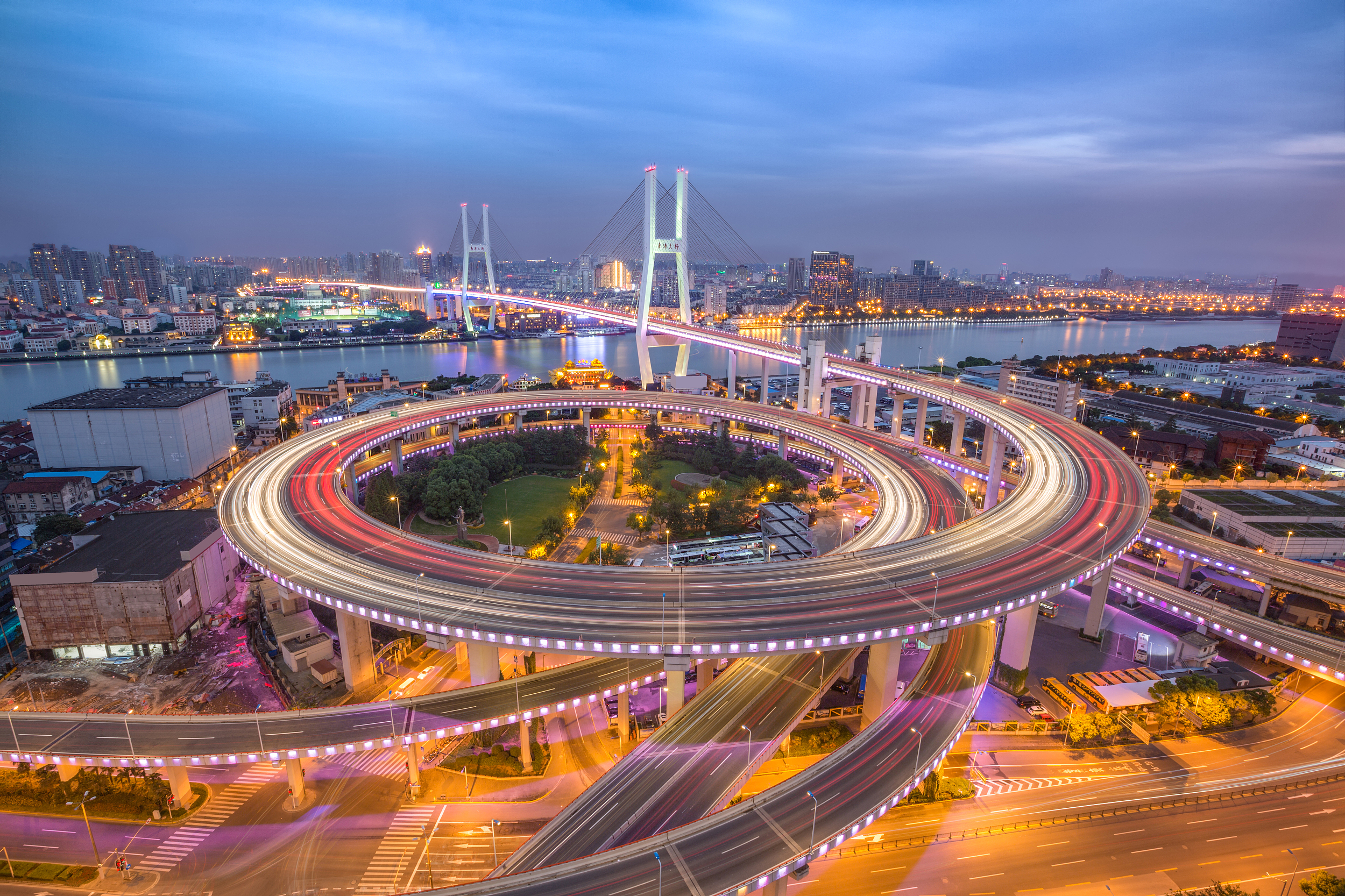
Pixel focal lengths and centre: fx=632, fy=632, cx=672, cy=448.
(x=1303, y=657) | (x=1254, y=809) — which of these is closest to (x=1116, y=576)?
(x=1303, y=657)

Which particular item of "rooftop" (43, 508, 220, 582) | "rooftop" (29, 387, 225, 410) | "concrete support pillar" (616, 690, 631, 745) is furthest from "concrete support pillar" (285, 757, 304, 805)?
"rooftop" (29, 387, 225, 410)

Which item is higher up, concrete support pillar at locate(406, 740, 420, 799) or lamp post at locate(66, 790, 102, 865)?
concrete support pillar at locate(406, 740, 420, 799)

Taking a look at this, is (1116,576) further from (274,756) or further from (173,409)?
(173,409)

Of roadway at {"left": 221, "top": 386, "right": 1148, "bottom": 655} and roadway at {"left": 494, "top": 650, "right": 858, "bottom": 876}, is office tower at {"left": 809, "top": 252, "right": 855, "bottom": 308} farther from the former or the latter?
roadway at {"left": 494, "top": 650, "right": 858, "bottom": 876}

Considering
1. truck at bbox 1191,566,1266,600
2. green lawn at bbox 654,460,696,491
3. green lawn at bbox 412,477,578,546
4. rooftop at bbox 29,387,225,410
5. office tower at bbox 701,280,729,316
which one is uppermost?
office tower at bbox 701,280,729,316

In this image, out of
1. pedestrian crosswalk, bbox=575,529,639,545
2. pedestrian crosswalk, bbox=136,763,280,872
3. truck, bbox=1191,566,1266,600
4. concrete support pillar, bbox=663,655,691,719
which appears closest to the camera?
pedestrian crosswalk, bbox=136,763,280,872

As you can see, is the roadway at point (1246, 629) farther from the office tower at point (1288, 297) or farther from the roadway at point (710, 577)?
the office tower at point (1288, 297)
